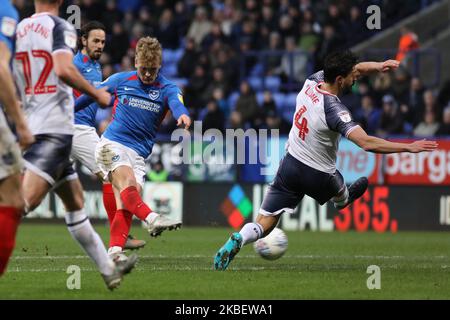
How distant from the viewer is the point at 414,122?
68.6ft

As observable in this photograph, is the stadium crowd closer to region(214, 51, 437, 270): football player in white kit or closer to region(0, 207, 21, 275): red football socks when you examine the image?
region(214, 51, 437, 270): football player in white kit

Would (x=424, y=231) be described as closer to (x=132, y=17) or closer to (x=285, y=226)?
(x=285, y=226)

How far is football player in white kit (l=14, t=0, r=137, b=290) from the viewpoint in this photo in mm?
7988

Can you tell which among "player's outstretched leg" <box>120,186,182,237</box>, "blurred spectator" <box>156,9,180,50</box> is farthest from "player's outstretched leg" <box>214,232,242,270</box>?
"blurred spectator" <box>156,9,180,50</box>

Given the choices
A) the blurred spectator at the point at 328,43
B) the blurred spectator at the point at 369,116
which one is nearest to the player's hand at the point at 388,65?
the blurred spectator at the point at 369,116

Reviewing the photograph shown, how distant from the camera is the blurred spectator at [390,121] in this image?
808 inches

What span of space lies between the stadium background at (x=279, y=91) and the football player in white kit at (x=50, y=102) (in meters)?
11.6

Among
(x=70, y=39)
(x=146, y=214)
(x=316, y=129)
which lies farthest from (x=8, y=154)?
(x=316, y=129)

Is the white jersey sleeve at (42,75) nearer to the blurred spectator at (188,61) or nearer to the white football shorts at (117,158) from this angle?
the white football shorts at (117,158)

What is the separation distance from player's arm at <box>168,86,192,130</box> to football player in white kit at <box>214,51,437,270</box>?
1187 mm

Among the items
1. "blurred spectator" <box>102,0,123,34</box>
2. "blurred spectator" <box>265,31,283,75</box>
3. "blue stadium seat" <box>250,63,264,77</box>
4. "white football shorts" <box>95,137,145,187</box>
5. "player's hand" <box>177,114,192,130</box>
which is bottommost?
"white football shorts" <box>95,137,145,187</box>

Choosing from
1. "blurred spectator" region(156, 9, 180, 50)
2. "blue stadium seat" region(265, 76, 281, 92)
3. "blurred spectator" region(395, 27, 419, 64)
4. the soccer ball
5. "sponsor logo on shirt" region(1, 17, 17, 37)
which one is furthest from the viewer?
"blurred spectator" region(156, 9, 180, 50)

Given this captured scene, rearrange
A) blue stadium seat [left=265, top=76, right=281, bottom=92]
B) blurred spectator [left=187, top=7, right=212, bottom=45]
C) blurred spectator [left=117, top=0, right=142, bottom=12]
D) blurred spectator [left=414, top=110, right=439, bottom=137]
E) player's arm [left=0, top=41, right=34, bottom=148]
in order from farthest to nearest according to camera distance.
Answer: blurred spectator [left=117, top=0, right=142, bottom=12], blurred spectator [left=187, top=7, right=212, bottom=45], blue stadium seat [left=265, top=76, right=281, bottom=92], blurred spectator [left=414, top=110, right=439, bottom=137], player's arm [left=0, top=41, right=34, bottom=148]

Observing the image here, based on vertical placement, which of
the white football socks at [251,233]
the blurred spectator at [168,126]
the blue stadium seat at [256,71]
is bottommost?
the white football socks at [251,233]
